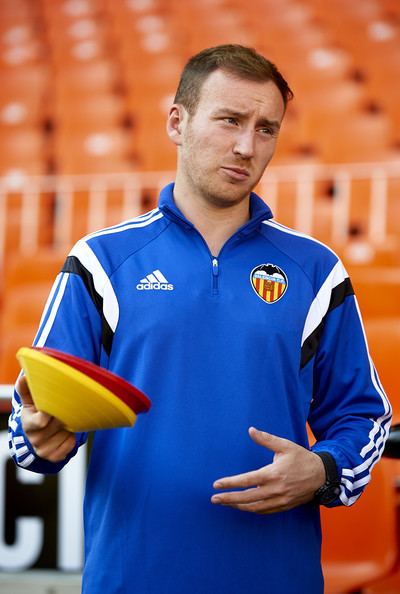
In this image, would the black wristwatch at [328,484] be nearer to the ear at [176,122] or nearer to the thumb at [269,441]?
the thumb at [269,441]

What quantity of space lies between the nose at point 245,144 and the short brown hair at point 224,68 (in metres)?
0.10

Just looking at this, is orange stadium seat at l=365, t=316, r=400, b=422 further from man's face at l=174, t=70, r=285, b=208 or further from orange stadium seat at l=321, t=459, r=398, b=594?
man's face at l=174, t=70, r=285, b=208

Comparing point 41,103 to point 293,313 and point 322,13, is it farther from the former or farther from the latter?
point 293,313

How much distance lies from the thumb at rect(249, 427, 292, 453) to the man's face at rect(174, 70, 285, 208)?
1.35ft

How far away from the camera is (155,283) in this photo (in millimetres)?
1537

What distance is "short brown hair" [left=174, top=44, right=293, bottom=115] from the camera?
159 centimetres

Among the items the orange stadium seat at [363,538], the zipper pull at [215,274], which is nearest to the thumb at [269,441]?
the zipper pull at [215,274]

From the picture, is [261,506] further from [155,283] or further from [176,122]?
→ [176,122]

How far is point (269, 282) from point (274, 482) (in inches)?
13.3

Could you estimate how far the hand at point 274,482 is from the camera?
138 cm

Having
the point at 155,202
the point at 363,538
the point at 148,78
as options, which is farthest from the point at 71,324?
the point at 148,78

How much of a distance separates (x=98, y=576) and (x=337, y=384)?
0.49 m

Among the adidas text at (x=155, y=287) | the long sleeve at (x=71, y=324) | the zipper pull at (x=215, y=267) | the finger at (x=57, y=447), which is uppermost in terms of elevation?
the zipper pull at (x=215, y=267)

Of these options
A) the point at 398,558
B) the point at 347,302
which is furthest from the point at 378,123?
the point at 347,302
